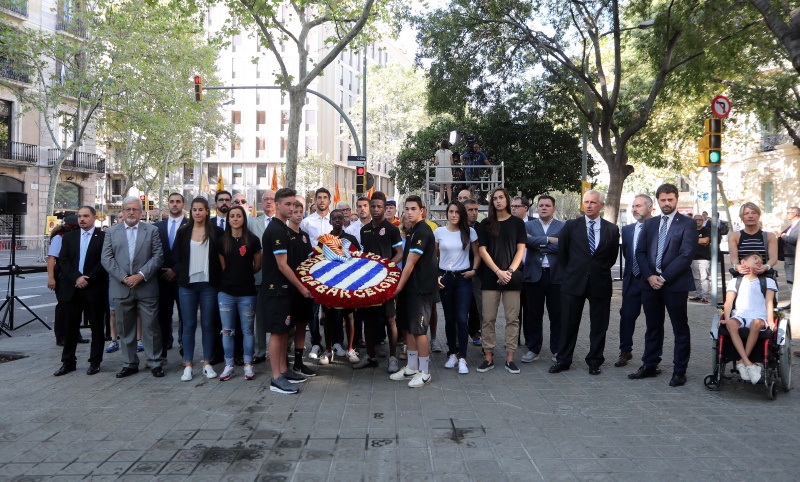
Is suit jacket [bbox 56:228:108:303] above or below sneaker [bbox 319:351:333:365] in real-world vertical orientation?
above

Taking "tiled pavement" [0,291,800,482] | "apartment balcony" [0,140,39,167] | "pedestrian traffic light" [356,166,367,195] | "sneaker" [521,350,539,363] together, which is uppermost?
"apartment balcony" [0,140,39,167]

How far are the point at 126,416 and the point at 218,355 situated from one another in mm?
2216

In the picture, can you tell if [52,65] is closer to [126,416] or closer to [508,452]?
[126,416]

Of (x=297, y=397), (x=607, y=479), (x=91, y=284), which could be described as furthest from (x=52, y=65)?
(x=607, y=479)

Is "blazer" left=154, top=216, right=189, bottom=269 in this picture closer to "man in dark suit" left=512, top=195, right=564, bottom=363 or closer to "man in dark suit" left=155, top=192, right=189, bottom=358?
"man in dark suit" left=155, top=192, right=189, bottom=358

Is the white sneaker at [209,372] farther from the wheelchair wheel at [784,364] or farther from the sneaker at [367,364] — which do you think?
the wheelchair wheel at [784,364]

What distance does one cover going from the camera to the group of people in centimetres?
688

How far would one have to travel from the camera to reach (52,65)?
38219 mm

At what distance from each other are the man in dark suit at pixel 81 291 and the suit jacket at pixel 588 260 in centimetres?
524

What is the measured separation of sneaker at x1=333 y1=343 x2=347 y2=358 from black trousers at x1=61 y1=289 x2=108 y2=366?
2.77 m

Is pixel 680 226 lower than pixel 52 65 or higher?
lower

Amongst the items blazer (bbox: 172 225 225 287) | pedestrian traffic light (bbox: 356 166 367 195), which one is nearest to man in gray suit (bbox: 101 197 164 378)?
blazer (bbox: 172 225 225 287)

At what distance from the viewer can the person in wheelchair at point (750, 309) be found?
20.6 ft

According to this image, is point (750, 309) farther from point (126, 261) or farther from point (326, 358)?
point (126, 261)
